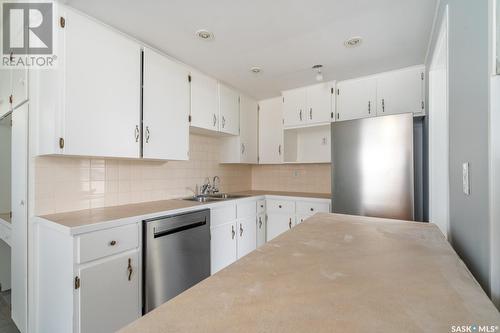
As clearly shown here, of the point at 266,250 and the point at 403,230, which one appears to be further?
the point at 403,230

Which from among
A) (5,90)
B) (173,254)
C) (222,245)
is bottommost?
(222,245)

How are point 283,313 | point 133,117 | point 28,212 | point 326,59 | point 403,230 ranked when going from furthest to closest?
point 326,59
point 133,117
point 28,212
point 403,230
point 283,313

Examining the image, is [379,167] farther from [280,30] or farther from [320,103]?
[280,30]

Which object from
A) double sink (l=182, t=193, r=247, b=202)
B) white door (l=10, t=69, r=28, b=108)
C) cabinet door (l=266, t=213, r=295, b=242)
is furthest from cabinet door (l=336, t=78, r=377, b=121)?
white door (l=10, t=69, r=28, b=108)

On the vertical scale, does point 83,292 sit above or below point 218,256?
above

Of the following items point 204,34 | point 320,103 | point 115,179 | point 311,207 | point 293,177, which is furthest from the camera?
point 293,177

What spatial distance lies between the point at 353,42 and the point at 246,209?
197 cm

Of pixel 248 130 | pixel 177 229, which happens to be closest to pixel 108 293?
pixel 177 229

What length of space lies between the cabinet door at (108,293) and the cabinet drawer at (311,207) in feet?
6.07

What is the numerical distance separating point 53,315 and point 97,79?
1570mm

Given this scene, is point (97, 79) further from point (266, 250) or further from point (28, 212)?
point (266, 250)

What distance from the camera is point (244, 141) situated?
3.26 m

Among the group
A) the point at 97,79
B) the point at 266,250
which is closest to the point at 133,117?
the point at 97,79

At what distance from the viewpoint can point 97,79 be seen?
167 cm
